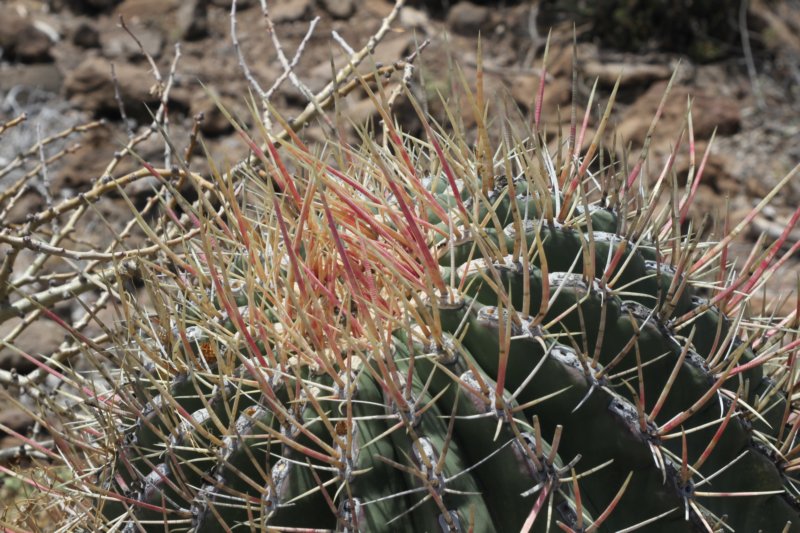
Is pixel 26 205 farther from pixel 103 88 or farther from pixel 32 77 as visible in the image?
pixel 32 77

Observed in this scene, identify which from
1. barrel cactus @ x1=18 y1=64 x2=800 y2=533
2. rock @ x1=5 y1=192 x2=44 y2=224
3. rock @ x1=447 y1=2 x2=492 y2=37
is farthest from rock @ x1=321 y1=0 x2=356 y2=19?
barrel cactus @ x1=18 y1=64 x2=800 y2=533

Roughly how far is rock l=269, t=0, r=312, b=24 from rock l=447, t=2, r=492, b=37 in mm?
1120

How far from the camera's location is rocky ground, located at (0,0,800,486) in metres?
4.91

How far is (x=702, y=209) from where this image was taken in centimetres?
470

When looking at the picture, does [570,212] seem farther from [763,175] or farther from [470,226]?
[763,175]

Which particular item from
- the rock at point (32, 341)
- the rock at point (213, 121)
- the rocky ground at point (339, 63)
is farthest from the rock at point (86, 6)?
the rock at point (32, 341)

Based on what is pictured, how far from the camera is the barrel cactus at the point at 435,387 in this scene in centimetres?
119

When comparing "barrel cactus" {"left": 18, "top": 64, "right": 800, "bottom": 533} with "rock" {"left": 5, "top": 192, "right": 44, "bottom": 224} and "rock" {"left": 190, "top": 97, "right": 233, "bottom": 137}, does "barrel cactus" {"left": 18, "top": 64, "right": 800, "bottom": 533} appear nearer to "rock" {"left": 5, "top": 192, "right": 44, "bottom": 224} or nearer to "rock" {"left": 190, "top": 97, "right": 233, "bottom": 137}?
"rock" {"left": 5, "top": 192, "right": 44, "bottom": 224}

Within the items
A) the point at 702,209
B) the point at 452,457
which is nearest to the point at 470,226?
the point at 452,457

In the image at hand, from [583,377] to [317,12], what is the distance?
615 centimetres

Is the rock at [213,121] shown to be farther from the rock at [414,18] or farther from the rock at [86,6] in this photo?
the rock at [86,6]

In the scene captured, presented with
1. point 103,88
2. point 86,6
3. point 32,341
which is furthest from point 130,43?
point 32,341

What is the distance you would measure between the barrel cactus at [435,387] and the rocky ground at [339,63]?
285cm

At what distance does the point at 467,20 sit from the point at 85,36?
2.83 m
